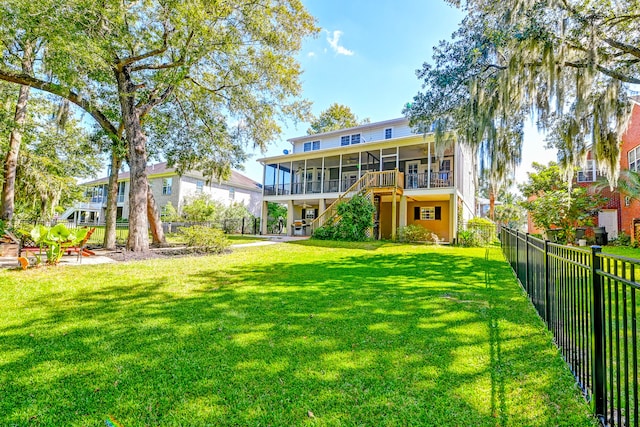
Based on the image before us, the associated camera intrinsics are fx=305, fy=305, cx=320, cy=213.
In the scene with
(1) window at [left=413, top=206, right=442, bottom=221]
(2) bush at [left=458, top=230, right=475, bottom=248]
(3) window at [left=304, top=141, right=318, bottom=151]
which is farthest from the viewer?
(3) window at [left=304, top=141, right=318, bottom=151]

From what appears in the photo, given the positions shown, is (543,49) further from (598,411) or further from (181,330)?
(181,330)

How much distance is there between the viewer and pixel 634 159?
644 inches

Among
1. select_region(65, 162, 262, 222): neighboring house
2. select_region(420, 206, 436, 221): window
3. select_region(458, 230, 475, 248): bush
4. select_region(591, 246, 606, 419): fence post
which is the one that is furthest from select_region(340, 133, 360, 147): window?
select_region(591, 246, 606, 419): fence post

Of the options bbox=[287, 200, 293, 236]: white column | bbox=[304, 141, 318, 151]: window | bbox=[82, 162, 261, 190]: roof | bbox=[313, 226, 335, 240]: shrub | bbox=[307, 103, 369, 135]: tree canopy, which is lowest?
bbox=[313, 226, 335, 240]: shrub

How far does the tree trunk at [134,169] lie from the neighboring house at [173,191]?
1248 centimetres

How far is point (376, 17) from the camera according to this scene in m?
12.3

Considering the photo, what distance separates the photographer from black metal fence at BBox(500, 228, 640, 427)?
1.62 metres

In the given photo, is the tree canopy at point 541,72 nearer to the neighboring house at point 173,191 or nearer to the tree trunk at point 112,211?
the tree trunk at point 112,211

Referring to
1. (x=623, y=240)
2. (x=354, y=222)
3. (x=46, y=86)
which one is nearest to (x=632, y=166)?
(x=623, y=240)

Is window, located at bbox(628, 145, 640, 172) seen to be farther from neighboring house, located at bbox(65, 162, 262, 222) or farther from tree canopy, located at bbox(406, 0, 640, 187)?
neighboring house, located at bbox(65, 162, 262, 222)

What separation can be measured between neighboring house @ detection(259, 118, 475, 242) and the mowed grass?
36.6 feet

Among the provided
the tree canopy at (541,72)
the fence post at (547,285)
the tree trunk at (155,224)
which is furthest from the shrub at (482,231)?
the tree trunk at (155,224)

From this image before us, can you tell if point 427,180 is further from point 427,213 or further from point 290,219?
point 290,219

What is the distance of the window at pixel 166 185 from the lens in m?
26.9
